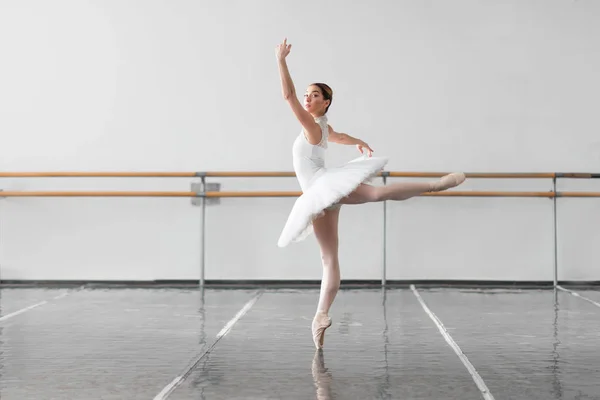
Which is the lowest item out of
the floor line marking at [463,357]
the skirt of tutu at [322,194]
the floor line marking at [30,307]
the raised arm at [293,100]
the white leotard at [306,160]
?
the floor line marking at [30,307]

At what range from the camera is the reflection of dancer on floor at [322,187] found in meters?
3.90

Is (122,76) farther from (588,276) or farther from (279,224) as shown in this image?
(588,276)

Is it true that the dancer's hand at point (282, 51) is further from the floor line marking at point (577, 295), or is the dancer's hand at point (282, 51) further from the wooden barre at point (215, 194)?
the wooden barre at point (215, 194)

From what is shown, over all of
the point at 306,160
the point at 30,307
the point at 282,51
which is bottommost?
the point at 30,307

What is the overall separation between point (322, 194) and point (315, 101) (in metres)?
0.51

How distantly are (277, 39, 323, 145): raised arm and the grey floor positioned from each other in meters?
0.94

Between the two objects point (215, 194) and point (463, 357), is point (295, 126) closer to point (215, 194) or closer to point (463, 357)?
point (215, 194)

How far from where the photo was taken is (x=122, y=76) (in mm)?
7930

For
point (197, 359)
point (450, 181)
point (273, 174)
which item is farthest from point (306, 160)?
point (273, 174)

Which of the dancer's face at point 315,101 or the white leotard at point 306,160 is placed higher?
the dancer's face at point 315,101

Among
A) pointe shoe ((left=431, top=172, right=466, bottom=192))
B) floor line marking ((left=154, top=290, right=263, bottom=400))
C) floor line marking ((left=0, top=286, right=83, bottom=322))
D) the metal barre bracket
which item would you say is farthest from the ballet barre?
pointe shoe ((left=431, top=172, right=466, bottom=192))

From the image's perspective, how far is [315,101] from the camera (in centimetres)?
421

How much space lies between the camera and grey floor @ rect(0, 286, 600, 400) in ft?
10.3

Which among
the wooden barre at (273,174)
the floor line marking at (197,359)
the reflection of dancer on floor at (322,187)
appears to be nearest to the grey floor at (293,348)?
the floor line marking at (197,359)
